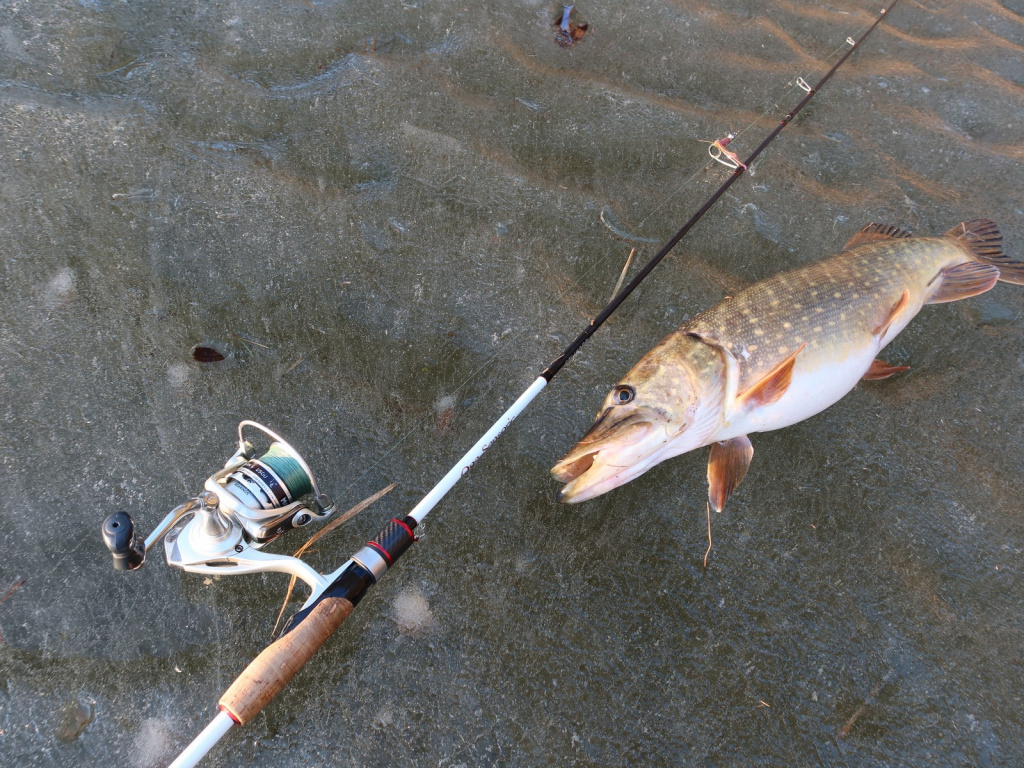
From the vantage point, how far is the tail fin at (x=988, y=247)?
2541mm

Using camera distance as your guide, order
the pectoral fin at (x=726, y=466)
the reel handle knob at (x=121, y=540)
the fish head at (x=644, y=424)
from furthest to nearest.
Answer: the pectoral fin at (x=726, y=466) → the fish head at (x=644, y=424) → the reel handle knob at (x=121, y=540)

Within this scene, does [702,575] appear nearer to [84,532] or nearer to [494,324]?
[494,324]

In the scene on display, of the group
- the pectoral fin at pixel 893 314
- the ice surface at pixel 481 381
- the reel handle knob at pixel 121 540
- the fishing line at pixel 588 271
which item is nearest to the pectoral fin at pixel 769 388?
the ice surface at pixel 481 381

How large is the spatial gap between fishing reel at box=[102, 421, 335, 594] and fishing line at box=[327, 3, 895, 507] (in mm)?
381

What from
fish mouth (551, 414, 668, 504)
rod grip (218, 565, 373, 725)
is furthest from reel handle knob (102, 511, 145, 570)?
fish mouth (551, 414, 668, 504)

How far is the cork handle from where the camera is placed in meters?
1.38

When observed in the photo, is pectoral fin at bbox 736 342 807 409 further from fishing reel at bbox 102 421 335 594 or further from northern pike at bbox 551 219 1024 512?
fishing reel at bbox 102 421 335 594

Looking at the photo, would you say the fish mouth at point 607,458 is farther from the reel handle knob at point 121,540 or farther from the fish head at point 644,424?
the reel handle knob at point 121,540

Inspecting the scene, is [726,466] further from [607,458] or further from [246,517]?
[246,517]

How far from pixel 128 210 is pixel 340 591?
2.12 metres

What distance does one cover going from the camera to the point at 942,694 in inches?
74.6

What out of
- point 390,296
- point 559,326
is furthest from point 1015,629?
point 390,296

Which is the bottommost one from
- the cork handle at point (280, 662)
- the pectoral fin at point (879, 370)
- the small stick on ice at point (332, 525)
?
the small stick on ice at point (332, 525)

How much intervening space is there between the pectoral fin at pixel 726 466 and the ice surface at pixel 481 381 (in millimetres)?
168
